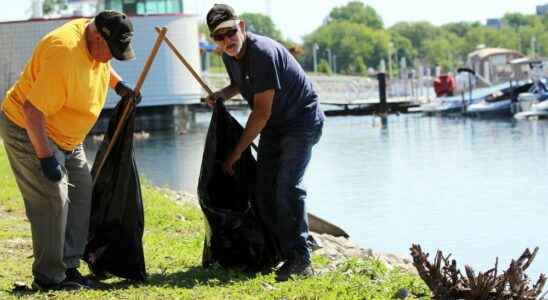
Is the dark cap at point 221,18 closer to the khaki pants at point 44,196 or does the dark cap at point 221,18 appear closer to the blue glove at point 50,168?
the khaki pants at point 44,196

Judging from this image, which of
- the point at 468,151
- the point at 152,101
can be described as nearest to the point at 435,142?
the point at 468,151

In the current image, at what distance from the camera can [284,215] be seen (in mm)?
7109

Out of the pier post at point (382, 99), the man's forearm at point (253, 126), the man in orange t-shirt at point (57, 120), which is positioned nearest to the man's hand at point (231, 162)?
the man's forearm at point (253, 126)

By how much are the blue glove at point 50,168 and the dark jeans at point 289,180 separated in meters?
1.48

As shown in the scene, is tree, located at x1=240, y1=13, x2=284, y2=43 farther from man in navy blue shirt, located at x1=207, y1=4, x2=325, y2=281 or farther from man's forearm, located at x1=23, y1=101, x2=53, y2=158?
man's forearm, located at x1=23, y1=101, x2=53, y2=158

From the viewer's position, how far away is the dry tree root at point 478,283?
6532mm

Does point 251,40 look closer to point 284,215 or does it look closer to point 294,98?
point 294,98

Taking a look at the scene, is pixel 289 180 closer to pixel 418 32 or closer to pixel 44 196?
pixel 44 196

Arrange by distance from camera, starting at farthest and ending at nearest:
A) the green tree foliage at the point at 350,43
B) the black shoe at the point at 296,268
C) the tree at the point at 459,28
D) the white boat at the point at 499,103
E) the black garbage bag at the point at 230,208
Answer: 1. the tree at the point at 459,28
2. the green tree foliage at the point at 350,43
3. the white boat at the point at 499,103
4. the black garbage bag at the point at 230,208
5. the black shoe at the point at 296,268

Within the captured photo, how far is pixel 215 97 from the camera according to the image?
24.7 feet

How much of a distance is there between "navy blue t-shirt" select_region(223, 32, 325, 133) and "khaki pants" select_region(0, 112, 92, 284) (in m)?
1.11

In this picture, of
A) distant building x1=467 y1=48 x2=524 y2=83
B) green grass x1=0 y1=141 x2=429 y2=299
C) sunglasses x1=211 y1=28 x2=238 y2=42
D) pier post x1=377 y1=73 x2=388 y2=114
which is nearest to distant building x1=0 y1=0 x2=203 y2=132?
pier post x1=377 y1=73 x2=388 y2=114

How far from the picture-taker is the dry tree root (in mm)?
6532

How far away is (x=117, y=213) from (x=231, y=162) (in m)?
0.79
